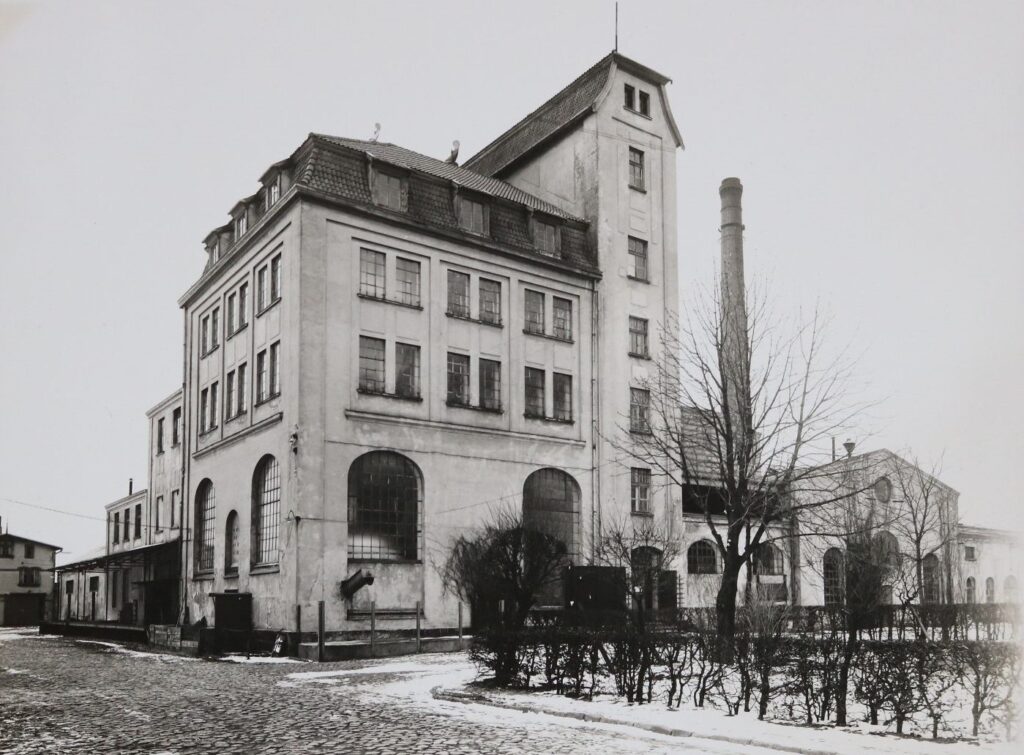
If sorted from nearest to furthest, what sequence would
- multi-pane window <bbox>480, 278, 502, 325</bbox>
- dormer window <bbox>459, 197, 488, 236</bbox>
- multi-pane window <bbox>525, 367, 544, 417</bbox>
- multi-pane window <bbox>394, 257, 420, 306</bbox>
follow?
multi-pane window <bbox>394, 257, 420, 306</bbox>
dormer window <bbox>459, 197, 488, 236</bbox>
multi-pane window <bbox>480, 278, 502, 325</bbox>
multi-pane window <bbox>525, 367, 544, 417</bbox>

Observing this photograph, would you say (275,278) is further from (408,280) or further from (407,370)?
(407,370)

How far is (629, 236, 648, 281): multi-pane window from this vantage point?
136 feet

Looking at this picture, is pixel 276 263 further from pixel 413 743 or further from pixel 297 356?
pixel 413 743

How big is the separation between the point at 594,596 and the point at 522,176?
74.0 feet

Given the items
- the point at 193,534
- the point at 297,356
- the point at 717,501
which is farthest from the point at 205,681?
the point at 717,501

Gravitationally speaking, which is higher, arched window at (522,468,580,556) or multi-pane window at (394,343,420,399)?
multi-pane window at (394,343,420,399)

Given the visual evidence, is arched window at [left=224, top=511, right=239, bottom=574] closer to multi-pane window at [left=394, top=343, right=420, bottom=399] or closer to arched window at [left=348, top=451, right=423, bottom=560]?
arched window at [left=348, top=451, right=423, bottom=560]

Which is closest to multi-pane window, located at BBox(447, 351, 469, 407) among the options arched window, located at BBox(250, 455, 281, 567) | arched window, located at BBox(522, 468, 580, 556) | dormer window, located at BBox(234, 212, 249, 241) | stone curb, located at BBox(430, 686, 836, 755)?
arched window, located at BBox(522, 468, 580, 556)

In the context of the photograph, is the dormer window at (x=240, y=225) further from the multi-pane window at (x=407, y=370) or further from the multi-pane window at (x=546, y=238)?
the multi-pane window at (x=546, y=238)

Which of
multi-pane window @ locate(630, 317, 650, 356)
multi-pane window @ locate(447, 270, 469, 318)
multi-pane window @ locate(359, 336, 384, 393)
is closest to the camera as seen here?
multi-pane window @ locate(359, 336, 384, 393)

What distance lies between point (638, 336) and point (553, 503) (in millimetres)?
8036

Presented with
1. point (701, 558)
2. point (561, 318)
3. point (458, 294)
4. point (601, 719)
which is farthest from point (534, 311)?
point (601, 719)

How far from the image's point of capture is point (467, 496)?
34.7m

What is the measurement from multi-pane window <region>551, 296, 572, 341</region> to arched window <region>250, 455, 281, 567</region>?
11800 millimetres
